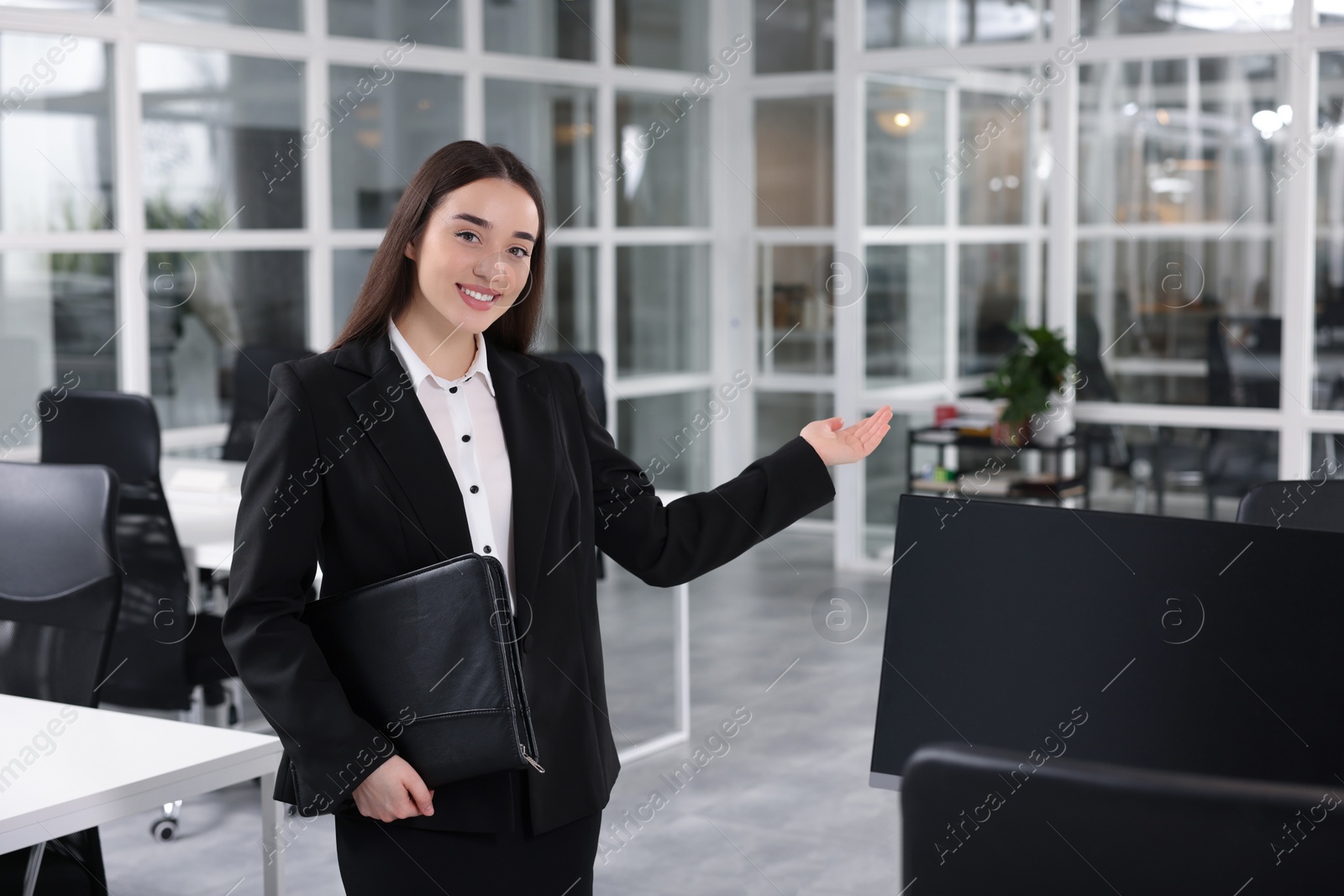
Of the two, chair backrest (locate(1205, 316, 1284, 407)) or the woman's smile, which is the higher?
the woman's smile

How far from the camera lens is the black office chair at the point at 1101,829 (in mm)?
1025

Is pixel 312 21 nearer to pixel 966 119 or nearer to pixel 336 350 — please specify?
pixel 966 119

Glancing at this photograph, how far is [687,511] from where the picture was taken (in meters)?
1.98

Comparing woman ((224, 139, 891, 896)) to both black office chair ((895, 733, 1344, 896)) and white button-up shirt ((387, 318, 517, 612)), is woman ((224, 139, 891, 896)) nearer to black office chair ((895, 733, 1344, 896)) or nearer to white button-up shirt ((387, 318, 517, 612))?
white button-up shirt ((387, 318, 517, 612))

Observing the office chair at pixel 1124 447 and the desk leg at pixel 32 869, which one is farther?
the office chair at pixel 1124 447

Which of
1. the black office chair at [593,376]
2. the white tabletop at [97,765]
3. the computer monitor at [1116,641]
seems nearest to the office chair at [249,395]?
the black office chair at [593,376]

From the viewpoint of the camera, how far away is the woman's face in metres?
1.73

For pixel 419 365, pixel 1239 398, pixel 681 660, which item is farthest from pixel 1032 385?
pixel 419 365

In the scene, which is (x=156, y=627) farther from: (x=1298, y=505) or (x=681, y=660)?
(x=1298, y=505)

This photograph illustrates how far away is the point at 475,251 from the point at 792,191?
6.67 meters

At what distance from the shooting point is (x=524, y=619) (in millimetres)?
1747

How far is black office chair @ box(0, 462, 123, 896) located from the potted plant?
4.43m

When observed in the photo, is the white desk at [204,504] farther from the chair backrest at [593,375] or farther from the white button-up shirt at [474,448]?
the white button-up shirt at [474,448]

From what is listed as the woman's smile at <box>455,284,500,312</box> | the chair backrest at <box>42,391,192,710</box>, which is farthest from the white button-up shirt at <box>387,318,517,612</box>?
the chair backrest at <box>42,391,192,710</box>
